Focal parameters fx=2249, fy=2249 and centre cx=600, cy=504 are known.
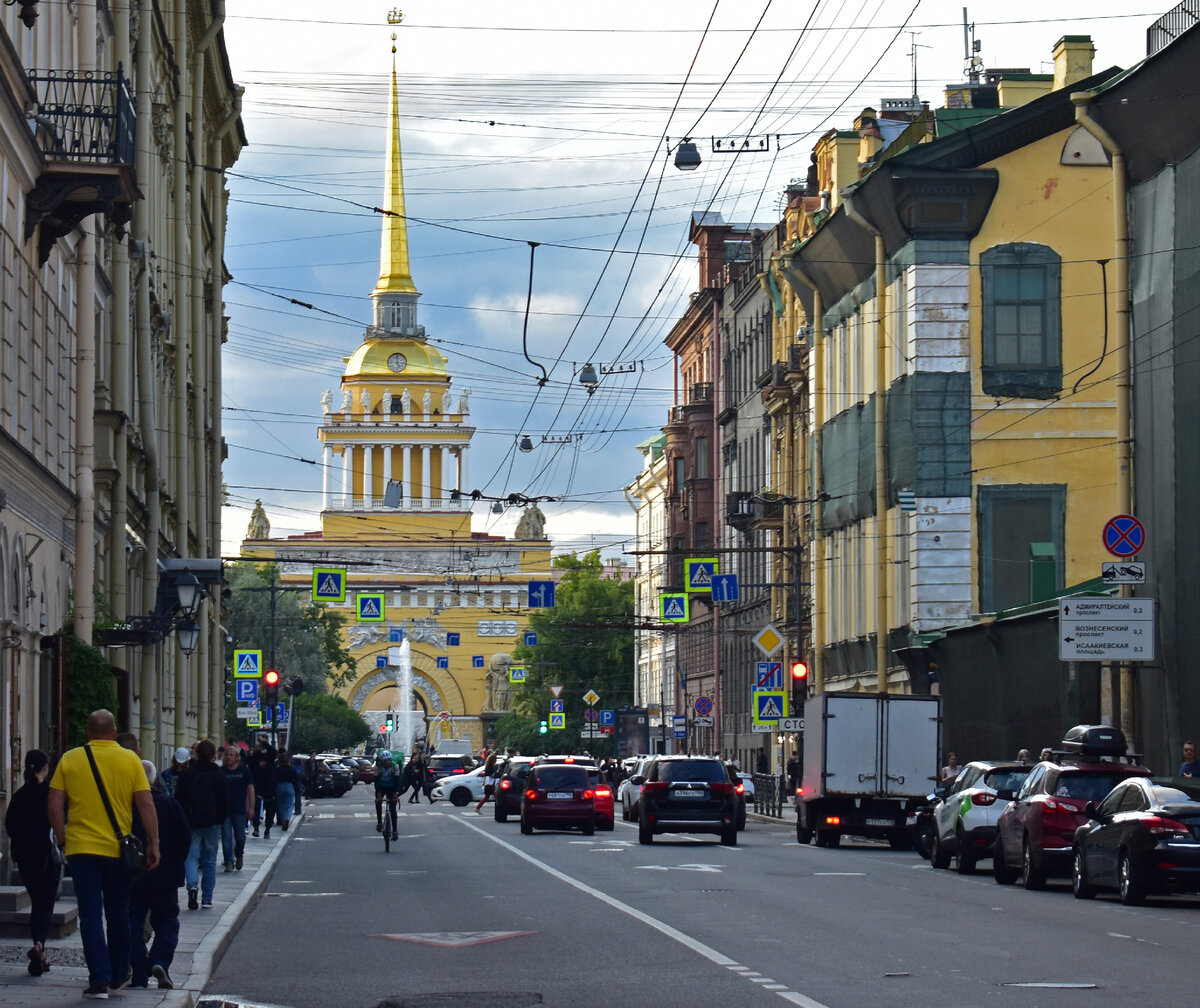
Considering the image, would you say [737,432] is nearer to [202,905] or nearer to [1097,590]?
[1097,590]

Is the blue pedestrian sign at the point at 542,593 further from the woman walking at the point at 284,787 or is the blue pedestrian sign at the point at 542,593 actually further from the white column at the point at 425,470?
the white column at the point at 425,470

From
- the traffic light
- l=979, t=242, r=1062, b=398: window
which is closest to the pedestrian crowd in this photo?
the traffic light

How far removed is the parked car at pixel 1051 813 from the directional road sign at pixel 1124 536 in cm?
546

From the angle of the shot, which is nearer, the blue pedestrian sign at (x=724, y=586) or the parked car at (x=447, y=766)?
the blue pedestrian sign at (x=724, y=586)

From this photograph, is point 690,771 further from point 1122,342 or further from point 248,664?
point 248,664

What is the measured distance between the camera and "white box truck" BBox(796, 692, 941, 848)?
36.3 metres

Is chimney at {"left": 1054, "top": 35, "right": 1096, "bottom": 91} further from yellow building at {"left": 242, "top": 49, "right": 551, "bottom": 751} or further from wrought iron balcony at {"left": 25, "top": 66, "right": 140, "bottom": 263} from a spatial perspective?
yellow building at {"left": 242, "top": 49, "right": 551, "bottom": 751}

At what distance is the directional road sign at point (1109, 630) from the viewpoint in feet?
103

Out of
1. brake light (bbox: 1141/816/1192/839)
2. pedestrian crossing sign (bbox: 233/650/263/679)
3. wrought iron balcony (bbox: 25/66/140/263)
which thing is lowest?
brake light (bbox: 1141/816/1192/839)

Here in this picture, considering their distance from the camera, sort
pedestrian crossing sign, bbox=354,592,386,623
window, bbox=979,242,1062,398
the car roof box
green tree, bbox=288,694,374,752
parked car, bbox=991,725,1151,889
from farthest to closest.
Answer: green tree, bbox=288,694,374,752
pedestrian crossing sign, bbox=354,592,386,623
window, bbox=979,242,1062,398
the car roof box
parked car, bbox=991,725,1151,889

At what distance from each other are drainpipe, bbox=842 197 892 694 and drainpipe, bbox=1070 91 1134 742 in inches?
473

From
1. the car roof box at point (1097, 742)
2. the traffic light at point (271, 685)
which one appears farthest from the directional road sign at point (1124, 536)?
the traffic light at point (271, 685)

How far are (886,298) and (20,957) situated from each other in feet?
118

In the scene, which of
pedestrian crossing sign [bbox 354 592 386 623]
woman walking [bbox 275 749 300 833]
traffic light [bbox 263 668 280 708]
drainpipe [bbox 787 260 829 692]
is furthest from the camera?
pedestrian crossing sign [bbox 354 592 386 623]
